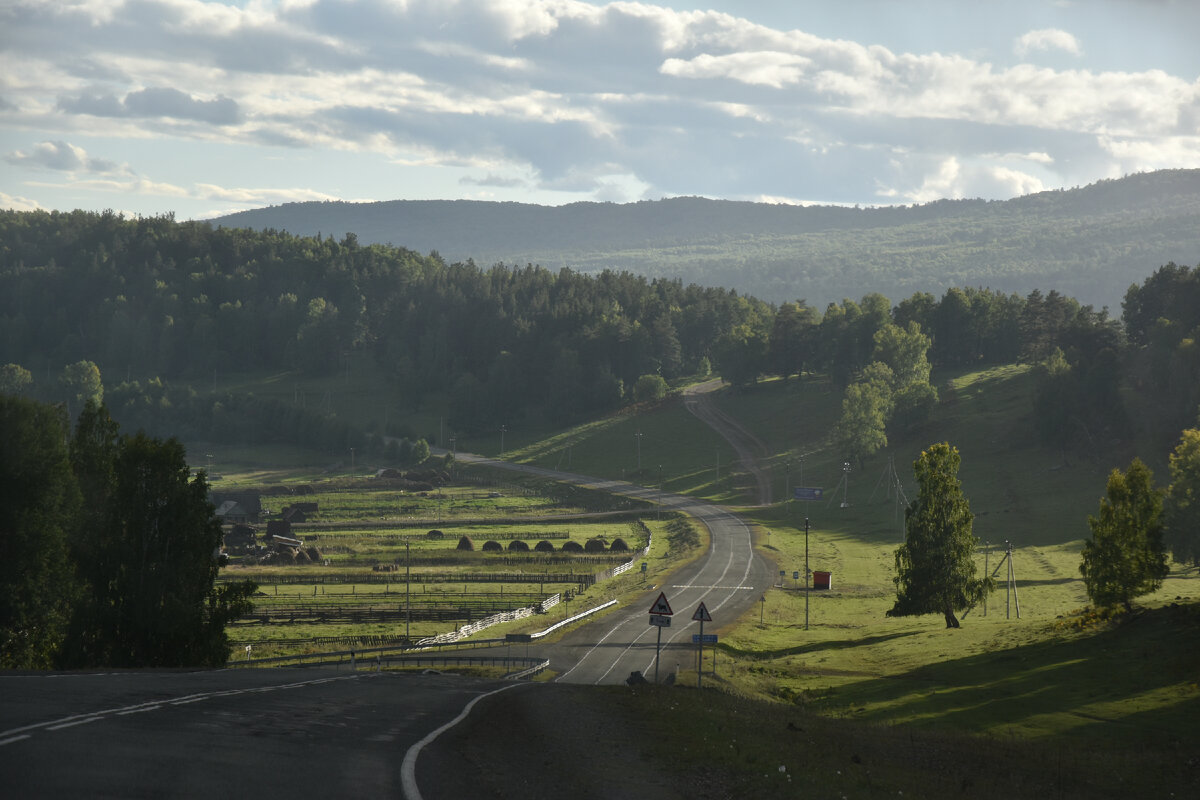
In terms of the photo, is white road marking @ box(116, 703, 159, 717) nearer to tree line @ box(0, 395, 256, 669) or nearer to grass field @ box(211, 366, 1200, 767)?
tree line @ box(0, 395, 256, 669)

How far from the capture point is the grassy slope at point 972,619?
44.3 metres

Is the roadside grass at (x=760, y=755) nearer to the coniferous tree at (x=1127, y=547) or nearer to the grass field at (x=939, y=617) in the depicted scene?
the grass field at (x=939, y=617)

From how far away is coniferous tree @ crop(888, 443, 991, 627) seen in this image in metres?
70.0

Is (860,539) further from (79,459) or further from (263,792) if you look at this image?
(263,792)

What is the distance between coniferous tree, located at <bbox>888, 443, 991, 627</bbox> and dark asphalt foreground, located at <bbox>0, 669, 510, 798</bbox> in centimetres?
5090

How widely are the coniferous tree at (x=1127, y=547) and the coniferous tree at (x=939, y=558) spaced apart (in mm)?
9210

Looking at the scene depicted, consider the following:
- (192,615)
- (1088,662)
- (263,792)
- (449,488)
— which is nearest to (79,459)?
(192,615)

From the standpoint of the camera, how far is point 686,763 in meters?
19.3

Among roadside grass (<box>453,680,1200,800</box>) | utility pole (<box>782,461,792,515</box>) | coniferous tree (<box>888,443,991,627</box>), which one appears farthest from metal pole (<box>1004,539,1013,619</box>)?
utility pole (<box>782,461,792,515</box>)

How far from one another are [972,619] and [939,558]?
8.77m

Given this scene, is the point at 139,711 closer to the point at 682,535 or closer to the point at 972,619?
the point at 972,619

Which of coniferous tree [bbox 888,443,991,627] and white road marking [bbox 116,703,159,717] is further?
coniferous tree [bbox 888,443,991,627]

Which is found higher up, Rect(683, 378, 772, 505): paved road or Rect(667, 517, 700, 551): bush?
Rect(683, 378, 772, 505): paved road

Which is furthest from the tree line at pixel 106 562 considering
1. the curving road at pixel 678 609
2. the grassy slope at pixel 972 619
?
the grassy slope at pixel 972 619
